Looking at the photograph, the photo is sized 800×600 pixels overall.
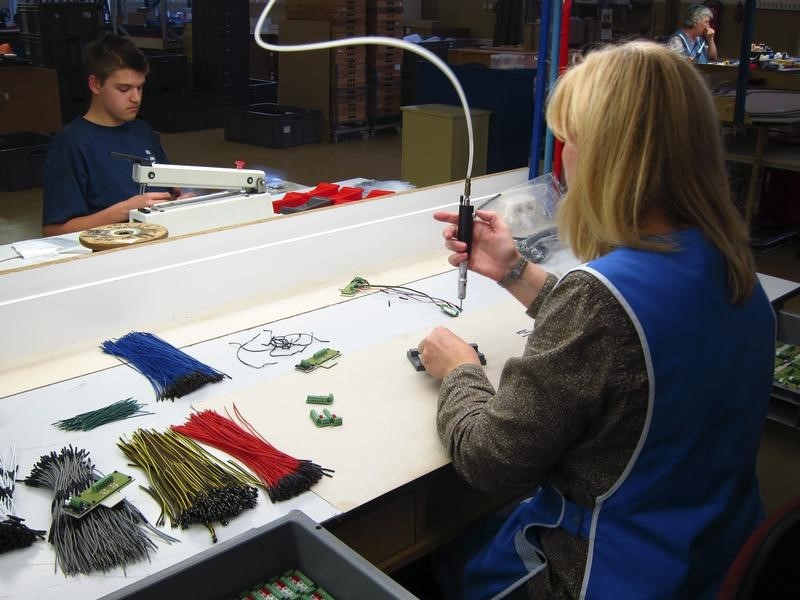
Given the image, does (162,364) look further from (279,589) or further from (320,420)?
(279,589)

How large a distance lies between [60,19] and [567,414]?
764 centimetres

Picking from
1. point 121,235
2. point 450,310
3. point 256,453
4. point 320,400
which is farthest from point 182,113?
point 256,453

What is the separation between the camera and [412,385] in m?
1.59

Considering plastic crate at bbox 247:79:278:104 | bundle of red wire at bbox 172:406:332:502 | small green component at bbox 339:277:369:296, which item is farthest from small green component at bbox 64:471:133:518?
plastic crate at bbox 247:79:278:104

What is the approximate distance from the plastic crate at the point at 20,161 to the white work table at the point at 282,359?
4.50 metres

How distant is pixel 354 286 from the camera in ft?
7.00

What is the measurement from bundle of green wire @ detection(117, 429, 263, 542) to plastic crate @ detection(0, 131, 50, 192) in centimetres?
519

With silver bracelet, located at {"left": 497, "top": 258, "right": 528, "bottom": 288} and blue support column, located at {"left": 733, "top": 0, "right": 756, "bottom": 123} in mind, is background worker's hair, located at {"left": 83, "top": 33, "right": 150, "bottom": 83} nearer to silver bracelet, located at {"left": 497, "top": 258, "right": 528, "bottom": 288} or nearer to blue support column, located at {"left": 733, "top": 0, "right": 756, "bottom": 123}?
silver bracelet, located at {"left": 497, "top": 258, "right": 528, "bottom": 288}

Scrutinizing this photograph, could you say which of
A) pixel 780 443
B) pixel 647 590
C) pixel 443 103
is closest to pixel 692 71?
pixel 647 590

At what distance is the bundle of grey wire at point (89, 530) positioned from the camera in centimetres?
110

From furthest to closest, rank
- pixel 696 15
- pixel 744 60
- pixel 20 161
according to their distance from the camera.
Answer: pixel 696 15, pixel 20 161, pixel 744 60

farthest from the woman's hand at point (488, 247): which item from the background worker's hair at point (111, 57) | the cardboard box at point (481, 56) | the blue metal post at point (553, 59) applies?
the cardboard box at point (481, 56)

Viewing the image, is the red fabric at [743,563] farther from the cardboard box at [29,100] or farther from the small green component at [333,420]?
the cardboard box at [29,100]

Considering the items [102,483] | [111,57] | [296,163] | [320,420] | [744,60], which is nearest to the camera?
[102,483]
